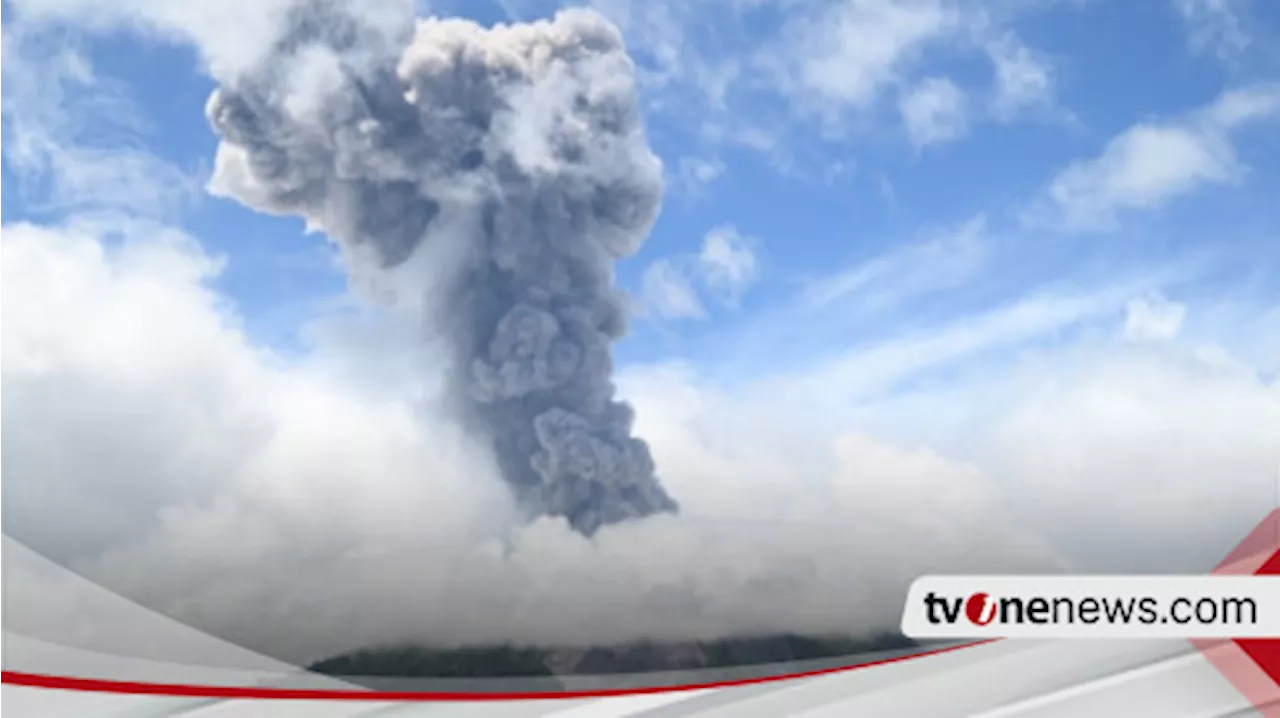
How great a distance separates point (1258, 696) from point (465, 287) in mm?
14260

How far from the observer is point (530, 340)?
17906 millimetres

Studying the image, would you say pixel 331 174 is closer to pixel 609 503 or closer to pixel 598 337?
pixel 598 337

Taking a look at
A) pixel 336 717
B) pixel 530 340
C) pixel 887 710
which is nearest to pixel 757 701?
pixel 887 710

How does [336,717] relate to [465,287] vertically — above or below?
below

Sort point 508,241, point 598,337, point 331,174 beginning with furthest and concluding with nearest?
point 508,241
point 598,337
point 331,174

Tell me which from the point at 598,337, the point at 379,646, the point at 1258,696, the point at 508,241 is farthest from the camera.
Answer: the point at 508,241

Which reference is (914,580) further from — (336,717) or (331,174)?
(331,174)

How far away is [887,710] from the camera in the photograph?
571 centimetres

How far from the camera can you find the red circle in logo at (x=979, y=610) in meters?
5.75

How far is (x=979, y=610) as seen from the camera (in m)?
5.76

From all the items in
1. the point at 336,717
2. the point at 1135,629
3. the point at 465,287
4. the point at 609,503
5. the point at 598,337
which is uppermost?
the point at 465,287

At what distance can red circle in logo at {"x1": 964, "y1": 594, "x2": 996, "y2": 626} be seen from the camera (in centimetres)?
575

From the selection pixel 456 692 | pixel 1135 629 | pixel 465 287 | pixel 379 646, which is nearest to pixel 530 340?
pixel 465 287

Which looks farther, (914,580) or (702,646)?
(702,646)
